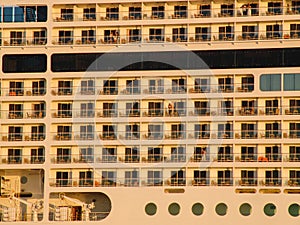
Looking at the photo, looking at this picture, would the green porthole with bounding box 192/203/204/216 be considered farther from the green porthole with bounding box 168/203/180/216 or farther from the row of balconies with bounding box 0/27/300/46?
the row of balconies with bounding box 0/27/300/46

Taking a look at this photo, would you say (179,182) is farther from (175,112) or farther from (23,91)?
(23,91)

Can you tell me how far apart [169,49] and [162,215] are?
6.83 m

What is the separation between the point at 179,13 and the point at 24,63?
687 cm

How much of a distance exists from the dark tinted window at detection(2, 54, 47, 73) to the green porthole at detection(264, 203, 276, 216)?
10813 mm

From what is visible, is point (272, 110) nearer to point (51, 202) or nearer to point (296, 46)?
point (296, 46)

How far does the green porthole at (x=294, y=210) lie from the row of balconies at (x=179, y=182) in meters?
0.81

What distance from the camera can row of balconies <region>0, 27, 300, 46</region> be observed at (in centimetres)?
3544

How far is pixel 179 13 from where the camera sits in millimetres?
36375

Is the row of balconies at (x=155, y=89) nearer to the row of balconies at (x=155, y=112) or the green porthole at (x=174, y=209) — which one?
the row of balconies at (x=155, y=112)

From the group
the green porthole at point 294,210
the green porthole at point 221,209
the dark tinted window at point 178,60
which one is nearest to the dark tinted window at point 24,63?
the dark tinted window at point 178,60

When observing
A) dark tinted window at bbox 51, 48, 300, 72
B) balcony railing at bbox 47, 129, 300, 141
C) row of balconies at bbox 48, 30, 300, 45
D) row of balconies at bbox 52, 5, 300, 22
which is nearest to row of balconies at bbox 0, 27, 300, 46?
row of balconies at bbox 48, 30, 300, 45

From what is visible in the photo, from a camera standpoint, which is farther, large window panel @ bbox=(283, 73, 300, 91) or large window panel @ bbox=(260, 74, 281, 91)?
large window panel @ bbox=(260, 74, 281, 91)

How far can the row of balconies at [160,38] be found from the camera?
1395 inches

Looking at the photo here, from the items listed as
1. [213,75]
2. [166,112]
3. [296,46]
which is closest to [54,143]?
[166,112]
